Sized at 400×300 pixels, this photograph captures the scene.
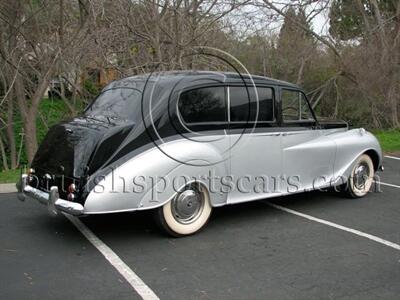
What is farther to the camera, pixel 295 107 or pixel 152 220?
pixel 295 107

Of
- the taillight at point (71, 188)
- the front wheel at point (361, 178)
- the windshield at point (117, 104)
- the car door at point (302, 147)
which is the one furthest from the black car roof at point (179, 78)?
the front wheel at point (361, 178)

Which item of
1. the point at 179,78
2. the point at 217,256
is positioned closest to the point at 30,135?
the point at 179,78

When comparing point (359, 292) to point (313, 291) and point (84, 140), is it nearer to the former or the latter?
point (313, 291)

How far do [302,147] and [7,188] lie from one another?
4.57 m

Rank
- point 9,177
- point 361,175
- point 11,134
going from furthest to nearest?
point 11,134 < point 9,177 < point 361,175

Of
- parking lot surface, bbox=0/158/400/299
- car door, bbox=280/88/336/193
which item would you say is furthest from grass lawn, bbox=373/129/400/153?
car door, bbox=280/88/336/193

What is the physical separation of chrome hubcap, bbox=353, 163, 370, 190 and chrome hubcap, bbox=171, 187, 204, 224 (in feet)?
9.34

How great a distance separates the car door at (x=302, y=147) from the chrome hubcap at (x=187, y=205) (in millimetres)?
1290

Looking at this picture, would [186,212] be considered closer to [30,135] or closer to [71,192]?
[71,192]

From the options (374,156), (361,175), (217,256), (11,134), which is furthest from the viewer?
(11,134)

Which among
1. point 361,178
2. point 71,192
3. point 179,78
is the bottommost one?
point 361,178

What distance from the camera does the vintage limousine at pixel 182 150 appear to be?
5.08 metres

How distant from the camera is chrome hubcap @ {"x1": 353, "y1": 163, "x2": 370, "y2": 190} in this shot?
7414mm

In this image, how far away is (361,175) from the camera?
7496 millimetres
